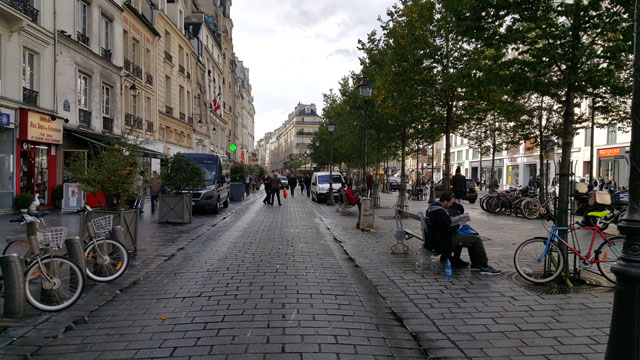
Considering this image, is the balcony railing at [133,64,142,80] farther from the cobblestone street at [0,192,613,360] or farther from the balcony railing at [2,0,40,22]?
the cobblestone street at [0,192,613,360]

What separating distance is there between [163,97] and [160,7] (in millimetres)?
6642

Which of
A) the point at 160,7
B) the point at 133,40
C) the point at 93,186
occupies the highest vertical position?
the point at 160,7

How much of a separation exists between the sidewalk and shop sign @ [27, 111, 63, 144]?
14026 mm

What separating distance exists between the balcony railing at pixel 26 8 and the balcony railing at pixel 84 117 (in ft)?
15.3

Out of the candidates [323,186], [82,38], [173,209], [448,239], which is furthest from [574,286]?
[82,38]

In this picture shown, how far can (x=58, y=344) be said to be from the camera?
12.4ft

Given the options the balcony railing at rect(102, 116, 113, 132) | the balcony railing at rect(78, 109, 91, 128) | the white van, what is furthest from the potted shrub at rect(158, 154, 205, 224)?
the white van

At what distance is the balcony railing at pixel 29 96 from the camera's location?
15539 millimetres

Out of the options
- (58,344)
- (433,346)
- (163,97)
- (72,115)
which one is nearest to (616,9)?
(433,346)

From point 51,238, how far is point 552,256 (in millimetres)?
6349

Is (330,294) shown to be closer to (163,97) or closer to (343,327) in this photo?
(343,327)

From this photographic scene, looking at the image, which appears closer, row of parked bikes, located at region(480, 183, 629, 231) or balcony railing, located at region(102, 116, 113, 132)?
row of parked bikes, located at region(480, 183, 629, 231)

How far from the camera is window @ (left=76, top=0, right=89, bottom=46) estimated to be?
19438mm

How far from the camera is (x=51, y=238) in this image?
479cm
